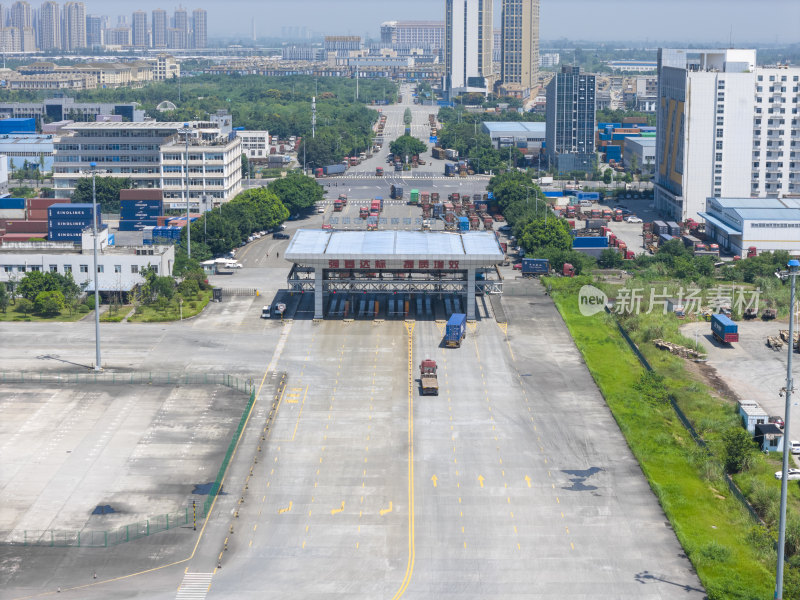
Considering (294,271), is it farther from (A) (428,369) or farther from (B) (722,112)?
(B) (722,112)

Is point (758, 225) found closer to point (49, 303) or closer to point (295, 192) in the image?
point (295, 192)

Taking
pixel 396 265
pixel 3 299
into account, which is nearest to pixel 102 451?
pixel 396 265

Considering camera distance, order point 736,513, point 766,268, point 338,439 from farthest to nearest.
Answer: point 766,268, point 338,439, point 736,513

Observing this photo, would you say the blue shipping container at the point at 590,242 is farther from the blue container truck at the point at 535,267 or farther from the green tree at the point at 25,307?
the green tree at the point at 25,307

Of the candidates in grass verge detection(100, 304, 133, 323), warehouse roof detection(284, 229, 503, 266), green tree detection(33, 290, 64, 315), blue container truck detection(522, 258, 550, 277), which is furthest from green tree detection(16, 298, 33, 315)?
blue container truck detection(522, 258, 550, 277)

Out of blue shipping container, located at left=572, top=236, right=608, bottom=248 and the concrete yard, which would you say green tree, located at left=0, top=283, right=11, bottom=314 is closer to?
the concrete yard

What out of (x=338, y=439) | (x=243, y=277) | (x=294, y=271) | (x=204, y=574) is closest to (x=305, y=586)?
(x=204, y=574)

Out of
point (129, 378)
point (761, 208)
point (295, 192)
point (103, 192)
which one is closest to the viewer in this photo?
point (129, 378)
